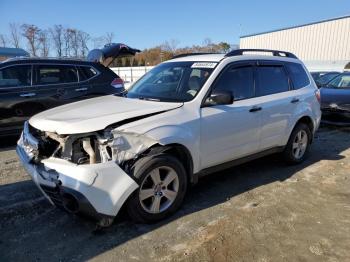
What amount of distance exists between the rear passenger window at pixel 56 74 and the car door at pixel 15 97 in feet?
0.76

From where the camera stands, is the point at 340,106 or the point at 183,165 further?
the point at 340,106

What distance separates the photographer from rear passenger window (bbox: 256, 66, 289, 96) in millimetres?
5063

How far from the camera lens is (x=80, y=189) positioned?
3215 millimetres

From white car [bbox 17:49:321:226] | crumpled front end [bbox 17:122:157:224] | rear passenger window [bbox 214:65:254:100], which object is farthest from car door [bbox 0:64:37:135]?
rear passenger window [bbox 214:65:254:100]

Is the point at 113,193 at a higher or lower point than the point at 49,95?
lower

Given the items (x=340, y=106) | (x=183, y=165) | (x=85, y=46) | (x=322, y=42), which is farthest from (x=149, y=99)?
(x=85, y=46)

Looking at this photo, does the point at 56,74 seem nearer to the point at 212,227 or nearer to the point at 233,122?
the point at 233,122

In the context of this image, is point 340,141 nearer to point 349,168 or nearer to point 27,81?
point 349,168

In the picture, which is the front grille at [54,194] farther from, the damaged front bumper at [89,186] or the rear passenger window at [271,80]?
the rear passenger window at [271,80]

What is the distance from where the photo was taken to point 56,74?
Answer: 24.0 feet

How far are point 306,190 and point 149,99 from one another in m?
2.50

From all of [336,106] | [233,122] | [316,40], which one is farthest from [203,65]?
[316,40]

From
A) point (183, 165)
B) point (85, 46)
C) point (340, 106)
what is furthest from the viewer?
point (85, 46)

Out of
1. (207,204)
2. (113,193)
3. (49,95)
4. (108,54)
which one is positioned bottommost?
(207,204)
